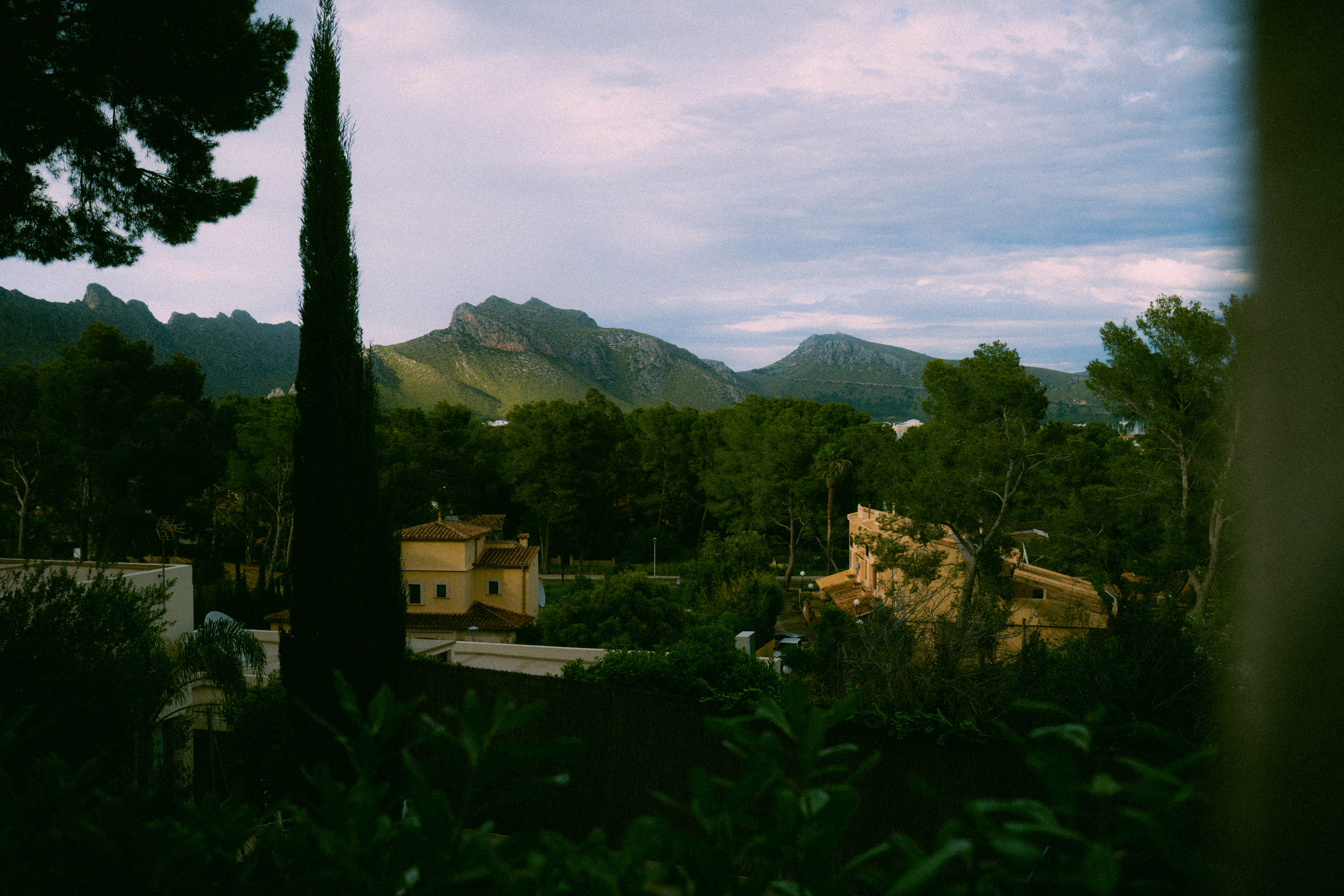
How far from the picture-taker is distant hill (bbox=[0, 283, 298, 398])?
70500 mm

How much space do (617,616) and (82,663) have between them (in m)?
12.6

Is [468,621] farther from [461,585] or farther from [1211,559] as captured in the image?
[1211,559]

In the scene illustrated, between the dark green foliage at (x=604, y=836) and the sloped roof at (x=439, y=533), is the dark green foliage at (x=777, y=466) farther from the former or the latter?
the dark green foliage at (x=604, y=836)

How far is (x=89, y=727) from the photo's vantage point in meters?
6.05

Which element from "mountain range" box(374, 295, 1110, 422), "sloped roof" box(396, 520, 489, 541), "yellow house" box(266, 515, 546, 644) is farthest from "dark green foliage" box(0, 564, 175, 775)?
"mountain range" box(374, 295, 1110, 422)

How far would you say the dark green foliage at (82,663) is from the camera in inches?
230

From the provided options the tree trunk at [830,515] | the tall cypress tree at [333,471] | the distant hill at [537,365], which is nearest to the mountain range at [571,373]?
the distant hill at [537,365]

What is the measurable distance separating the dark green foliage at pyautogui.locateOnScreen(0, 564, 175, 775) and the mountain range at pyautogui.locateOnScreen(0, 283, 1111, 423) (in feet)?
10.9

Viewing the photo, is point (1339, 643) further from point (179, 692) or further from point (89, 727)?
point (179, 692)

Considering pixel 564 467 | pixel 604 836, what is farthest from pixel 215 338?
pixel 604 836

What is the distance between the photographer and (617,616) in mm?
18219

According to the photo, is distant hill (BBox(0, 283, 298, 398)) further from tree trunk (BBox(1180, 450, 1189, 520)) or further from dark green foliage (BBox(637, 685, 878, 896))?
dark green foliage (BBox(637, 685, 878, 896))

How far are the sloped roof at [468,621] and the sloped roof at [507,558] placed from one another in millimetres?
1499

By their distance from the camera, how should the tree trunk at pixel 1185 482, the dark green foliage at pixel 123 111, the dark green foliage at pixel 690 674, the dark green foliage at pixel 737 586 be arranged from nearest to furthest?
1. the dark green foliage at pixel 123 111
2. the dark green foliage at pixel 690 674
3. the tree trunk at pixel 1185 482
4. the dark green foliage at pixel 737 586
